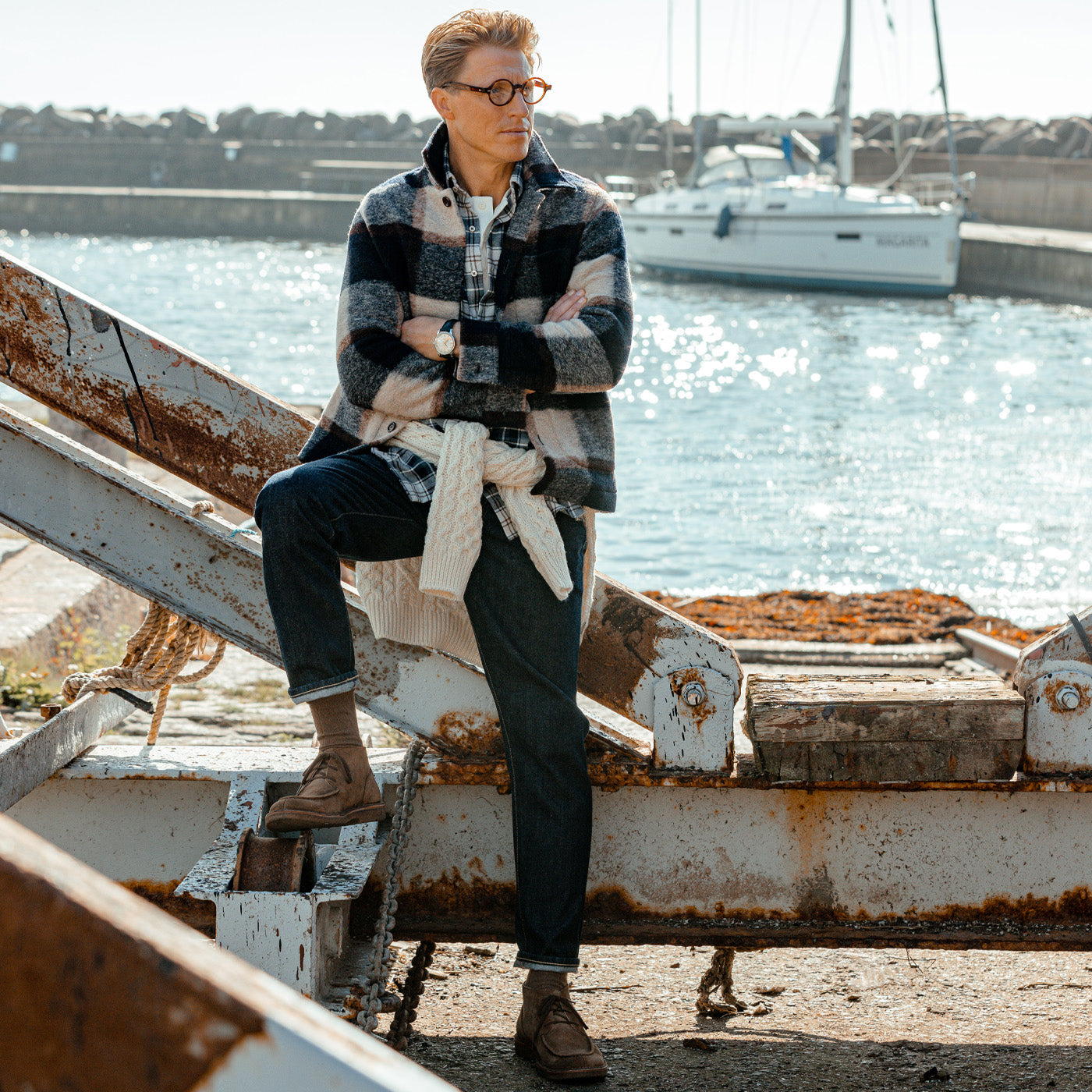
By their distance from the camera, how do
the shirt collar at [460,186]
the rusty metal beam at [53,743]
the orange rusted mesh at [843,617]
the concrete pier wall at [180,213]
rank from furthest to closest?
the concrete pier wall at [180,213], the orange rusted mesh at [843,617], the rusty metal beam at [53,743], the shirt collar at [460,186]

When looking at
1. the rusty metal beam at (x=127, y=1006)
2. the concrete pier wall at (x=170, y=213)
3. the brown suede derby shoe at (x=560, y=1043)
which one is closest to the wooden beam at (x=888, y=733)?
the brown suede derby shoe at (x=560, y=1043)

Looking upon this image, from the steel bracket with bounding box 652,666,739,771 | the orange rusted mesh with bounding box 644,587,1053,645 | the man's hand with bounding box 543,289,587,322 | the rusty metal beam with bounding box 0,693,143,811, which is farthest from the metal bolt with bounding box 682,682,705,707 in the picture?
the orange rusted mesh with bounding box 644,587,1053,645

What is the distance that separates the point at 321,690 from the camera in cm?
233

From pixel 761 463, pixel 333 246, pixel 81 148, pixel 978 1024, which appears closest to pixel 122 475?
pixel 978 1024

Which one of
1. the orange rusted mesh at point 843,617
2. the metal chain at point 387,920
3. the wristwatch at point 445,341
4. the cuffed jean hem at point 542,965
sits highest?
the wristwatch at point 445,341

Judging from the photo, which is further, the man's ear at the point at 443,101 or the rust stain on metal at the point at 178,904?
the rust stain on metal at the point at 178,904

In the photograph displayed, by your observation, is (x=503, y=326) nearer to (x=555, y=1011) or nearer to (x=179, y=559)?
(x=179, y=559)

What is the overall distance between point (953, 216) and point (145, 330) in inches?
1415

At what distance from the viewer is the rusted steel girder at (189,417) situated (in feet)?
8.71

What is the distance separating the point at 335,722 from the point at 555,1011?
25.9 inches

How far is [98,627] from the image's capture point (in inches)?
239

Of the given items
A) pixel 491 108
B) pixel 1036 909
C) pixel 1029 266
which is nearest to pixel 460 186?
pixel 491 108

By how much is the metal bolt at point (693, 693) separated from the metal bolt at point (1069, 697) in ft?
2.27

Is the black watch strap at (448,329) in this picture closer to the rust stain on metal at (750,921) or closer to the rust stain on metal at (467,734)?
the rust stain on metal at (467,734)
